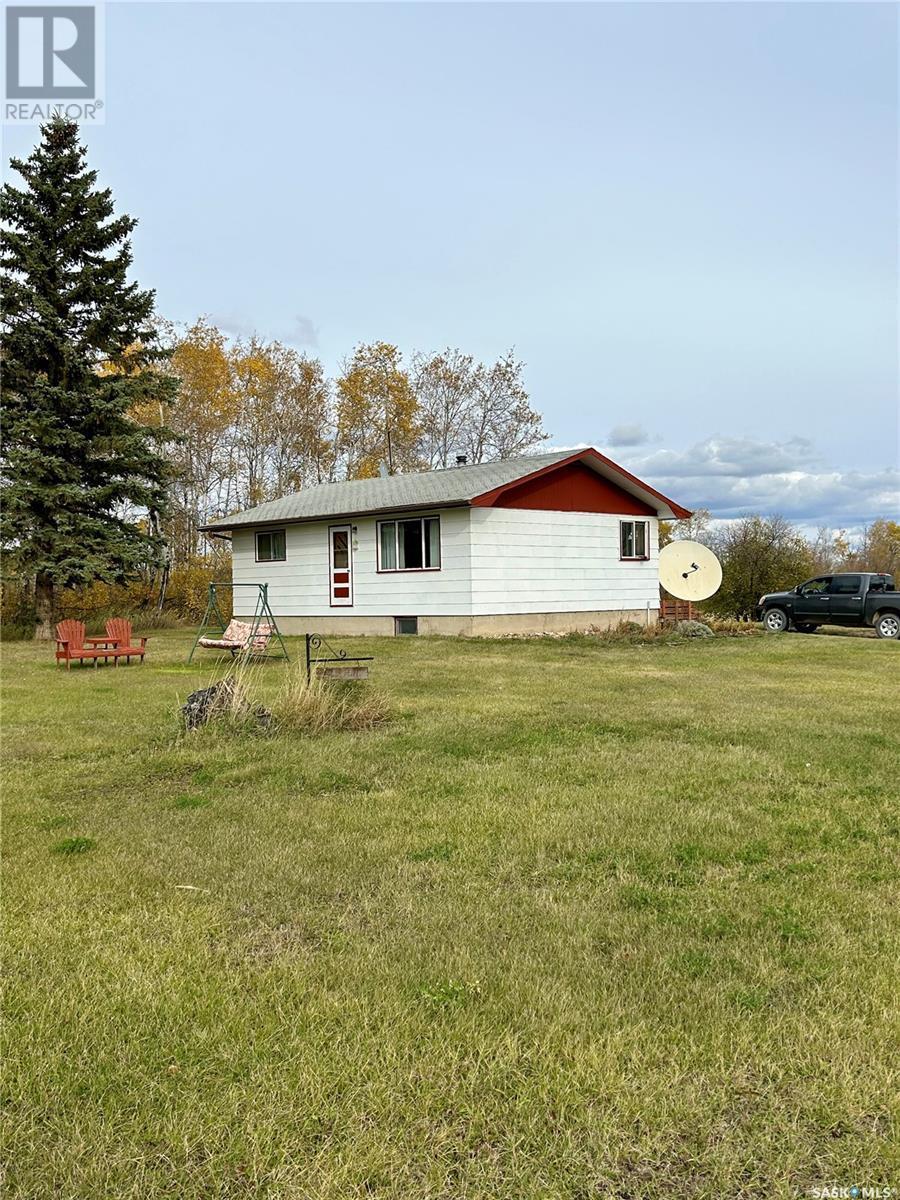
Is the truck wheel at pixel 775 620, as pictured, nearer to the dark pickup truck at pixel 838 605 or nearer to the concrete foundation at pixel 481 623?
the dark pickup truck at pixel 838 605

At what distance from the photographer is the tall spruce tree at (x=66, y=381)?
59.3ft

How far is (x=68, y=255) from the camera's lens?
740 inches

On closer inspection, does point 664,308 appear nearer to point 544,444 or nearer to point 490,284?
point 490,284

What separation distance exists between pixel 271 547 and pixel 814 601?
14335mm

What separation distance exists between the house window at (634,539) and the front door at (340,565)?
7.16 metres

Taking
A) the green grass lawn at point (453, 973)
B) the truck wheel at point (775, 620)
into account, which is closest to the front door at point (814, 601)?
the truck wheel at point (775, 620)

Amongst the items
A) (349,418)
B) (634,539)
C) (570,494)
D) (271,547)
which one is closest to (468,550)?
(570,494)

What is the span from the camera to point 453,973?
2.89 m

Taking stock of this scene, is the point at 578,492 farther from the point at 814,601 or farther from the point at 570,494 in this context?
the point at 814,601

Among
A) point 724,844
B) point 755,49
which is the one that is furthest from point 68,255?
point 724,844

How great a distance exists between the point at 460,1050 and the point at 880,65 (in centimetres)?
1218

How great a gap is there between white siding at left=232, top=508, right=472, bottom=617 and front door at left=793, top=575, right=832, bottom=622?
9092mm

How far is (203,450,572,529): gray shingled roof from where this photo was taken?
17797 mm

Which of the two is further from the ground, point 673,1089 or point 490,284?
point 490,284
